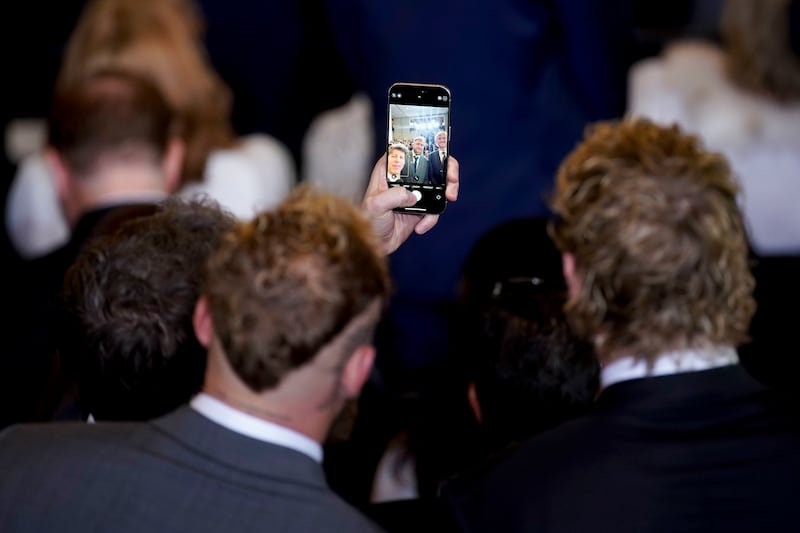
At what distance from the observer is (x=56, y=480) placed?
50.5 inches

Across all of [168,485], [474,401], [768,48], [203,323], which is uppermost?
[768,48]

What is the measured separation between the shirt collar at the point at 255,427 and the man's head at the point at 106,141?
49.4 inches

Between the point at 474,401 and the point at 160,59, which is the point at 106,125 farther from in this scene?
the point at 474,401

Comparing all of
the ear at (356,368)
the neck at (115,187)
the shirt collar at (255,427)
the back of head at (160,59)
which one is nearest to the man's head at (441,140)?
the ear at (356,368)

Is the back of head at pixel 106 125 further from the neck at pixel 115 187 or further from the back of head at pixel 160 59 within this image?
the back of head at pixel 160 59

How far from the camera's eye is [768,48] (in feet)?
8.84

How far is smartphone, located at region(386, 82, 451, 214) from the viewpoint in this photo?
1.49m

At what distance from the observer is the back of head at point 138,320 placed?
155 centimetres

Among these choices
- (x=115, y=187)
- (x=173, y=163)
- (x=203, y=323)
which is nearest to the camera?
(x=203, y=323)

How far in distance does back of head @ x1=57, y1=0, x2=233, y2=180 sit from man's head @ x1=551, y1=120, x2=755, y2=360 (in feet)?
5.07

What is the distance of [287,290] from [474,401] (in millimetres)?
573

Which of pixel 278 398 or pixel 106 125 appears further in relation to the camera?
pixel 106 125

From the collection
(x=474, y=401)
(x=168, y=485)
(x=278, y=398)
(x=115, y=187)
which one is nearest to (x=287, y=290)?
(x=278, y=398)

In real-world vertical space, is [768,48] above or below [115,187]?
above
